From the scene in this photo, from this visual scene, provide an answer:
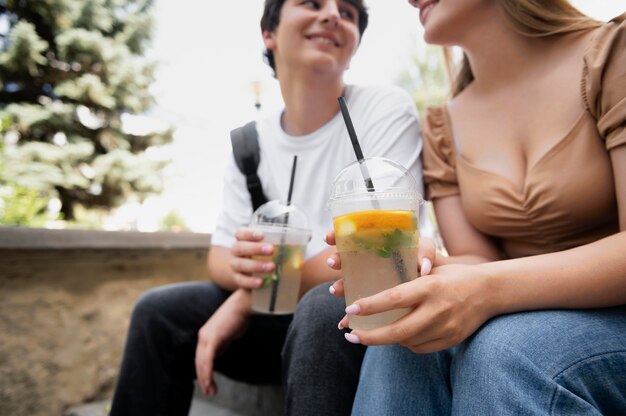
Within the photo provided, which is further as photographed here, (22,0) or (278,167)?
(22,0)

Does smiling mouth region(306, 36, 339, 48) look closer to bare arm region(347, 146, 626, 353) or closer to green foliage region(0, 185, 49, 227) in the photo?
bare arm region(347, 146, 626, 353)

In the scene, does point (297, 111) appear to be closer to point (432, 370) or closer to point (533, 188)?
point (533, 188)

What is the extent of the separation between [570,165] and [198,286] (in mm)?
1387

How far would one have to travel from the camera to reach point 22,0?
7.61 meters

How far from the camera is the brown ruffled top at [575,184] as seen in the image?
39.4 inches

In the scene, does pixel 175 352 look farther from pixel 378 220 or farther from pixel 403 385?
pixel 378 220

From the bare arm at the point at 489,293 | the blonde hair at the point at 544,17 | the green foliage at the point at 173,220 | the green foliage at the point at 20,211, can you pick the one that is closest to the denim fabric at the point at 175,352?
the bare arm at the point at 489,293

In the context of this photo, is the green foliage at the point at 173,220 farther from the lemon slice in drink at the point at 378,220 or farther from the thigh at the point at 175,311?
the lemon slice in drink at the point at 378,220

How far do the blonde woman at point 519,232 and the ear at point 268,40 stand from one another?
2.54ft

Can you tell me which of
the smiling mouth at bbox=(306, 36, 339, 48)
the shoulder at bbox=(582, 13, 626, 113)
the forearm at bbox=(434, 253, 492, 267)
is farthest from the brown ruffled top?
the smiling mouth at bbox=(306, 36, 339, 48)

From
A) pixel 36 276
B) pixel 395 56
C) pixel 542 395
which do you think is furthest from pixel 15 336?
pixel 395 56

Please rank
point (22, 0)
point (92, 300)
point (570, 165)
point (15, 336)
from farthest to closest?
point (22, 0) → point (92, 300) → point (15, 336) → point (570, 165)

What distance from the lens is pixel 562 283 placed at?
0.81m

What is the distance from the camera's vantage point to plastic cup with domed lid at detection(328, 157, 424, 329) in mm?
812
